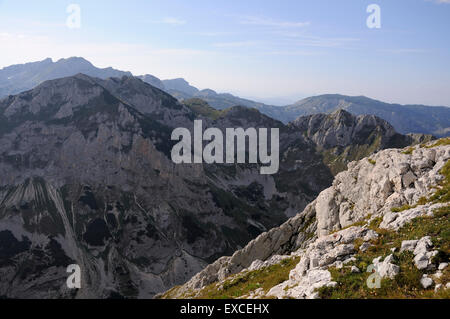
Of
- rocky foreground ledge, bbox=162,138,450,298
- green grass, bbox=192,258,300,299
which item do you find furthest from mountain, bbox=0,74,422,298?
rocky foreground ledge, bbox=162,138,450,298

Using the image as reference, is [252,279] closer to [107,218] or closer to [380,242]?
[380,242]

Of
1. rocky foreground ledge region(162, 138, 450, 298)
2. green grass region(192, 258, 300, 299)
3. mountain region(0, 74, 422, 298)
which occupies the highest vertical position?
rocky foreground ledge region(162, 138, 450, 298)

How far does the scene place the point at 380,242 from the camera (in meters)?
20.7

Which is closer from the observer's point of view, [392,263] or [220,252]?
[392,263]

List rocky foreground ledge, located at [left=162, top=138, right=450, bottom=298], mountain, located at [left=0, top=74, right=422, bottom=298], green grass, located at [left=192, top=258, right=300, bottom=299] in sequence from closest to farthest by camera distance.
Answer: rocky foreground ledge, located at [left=162, top=138, right=450, bottom=298], green grass, located at [left=192, top=258, right=300, bottom=299], mountain, located at [left=0, top=74, right=422, bottom=298]

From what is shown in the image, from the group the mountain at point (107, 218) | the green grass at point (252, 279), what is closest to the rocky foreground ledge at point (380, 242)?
the green grass at point (252, 279)

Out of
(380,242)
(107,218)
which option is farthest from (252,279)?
(107,218)

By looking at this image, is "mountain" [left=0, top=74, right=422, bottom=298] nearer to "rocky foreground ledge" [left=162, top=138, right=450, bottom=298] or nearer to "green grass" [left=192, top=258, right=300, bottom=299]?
"green grass" [left=192, top=258, right=300, bottom=299]

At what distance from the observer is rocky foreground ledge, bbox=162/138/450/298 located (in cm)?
1578
